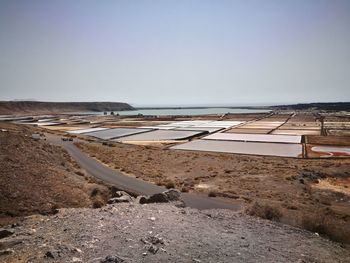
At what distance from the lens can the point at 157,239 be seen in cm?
1327

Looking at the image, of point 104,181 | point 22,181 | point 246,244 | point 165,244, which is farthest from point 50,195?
point 246,244

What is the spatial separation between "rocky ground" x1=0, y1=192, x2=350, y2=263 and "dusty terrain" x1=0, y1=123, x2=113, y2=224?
2.28 metres

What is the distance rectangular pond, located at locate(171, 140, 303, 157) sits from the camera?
178 feet

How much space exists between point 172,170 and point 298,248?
25.4 m

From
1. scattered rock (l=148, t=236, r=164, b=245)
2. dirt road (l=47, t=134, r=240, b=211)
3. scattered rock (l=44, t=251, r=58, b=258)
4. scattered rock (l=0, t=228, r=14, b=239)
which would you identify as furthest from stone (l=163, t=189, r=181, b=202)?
scattered rock (l=44, t=251, r=58, b=258)

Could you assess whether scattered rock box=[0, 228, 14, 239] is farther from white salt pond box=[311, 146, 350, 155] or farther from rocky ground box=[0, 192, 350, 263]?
white salt pond box=[311, 146, 350, 155]

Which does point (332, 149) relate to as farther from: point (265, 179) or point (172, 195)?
point (172, 195)

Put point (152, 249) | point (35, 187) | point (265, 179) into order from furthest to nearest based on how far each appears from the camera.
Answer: point (265, 179) < point (35, 187) < point (152, 249)

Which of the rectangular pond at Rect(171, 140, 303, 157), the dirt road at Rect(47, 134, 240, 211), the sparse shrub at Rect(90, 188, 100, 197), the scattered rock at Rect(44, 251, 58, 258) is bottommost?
the rectangular pond at Rect(171, 140, 303, 157)

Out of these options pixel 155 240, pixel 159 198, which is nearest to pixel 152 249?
pixel 155 240

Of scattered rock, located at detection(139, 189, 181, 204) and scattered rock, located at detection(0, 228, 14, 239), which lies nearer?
scattered rock, located at detection(0, 228, 14, 239)

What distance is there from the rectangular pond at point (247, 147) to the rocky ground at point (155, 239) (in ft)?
124

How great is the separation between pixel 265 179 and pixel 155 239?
75.7 ft

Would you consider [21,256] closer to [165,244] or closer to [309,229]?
[165,244]
